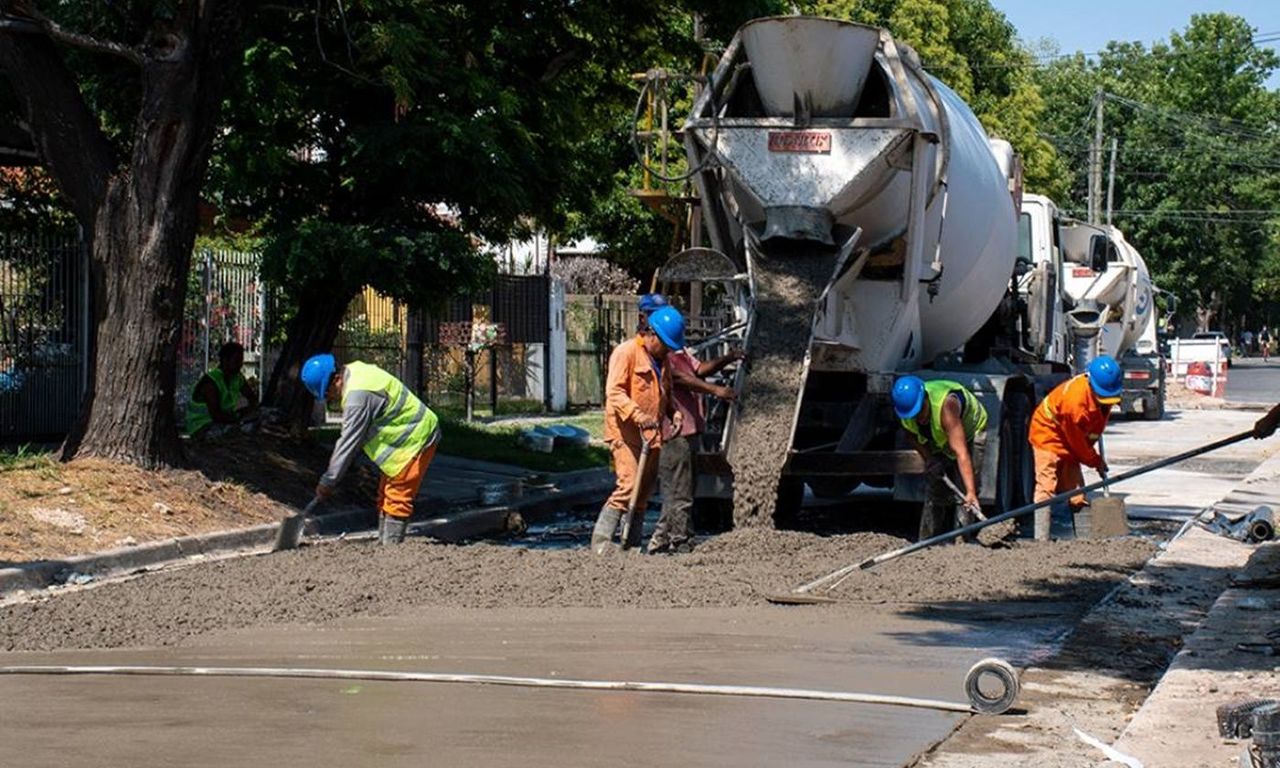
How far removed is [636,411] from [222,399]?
17.2ft

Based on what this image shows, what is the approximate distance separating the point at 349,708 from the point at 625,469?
523 centimetres

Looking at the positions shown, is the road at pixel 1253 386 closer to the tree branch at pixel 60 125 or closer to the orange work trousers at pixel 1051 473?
the orange work trousers at pixel 1051 473

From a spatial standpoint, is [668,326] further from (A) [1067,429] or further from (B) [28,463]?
(B) [28,463]

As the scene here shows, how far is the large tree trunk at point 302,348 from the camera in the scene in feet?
51.2

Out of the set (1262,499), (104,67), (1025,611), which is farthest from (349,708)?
(1262,499)

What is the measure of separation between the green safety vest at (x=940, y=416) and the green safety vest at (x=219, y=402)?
6283 mm

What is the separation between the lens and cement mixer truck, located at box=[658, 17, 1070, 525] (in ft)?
40.6

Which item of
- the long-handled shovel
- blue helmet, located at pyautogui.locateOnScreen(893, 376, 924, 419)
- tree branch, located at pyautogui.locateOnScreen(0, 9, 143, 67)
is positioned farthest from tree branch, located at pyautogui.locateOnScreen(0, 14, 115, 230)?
the long-handled shovel

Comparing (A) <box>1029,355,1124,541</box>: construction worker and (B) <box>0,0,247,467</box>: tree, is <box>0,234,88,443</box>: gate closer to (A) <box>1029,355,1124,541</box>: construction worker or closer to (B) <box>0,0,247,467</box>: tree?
(B) <box>0,0,247,467</box>: tree

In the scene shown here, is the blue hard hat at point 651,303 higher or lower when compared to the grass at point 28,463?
higher

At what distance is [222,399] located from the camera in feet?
50.9

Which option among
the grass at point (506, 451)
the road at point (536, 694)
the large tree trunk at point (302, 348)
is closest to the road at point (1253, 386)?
the grass at point (506, 451)

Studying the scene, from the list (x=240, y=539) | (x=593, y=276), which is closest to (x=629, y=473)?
(x=240, y=539)

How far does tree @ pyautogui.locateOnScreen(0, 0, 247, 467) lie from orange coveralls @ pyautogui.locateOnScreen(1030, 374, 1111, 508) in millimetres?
6492
